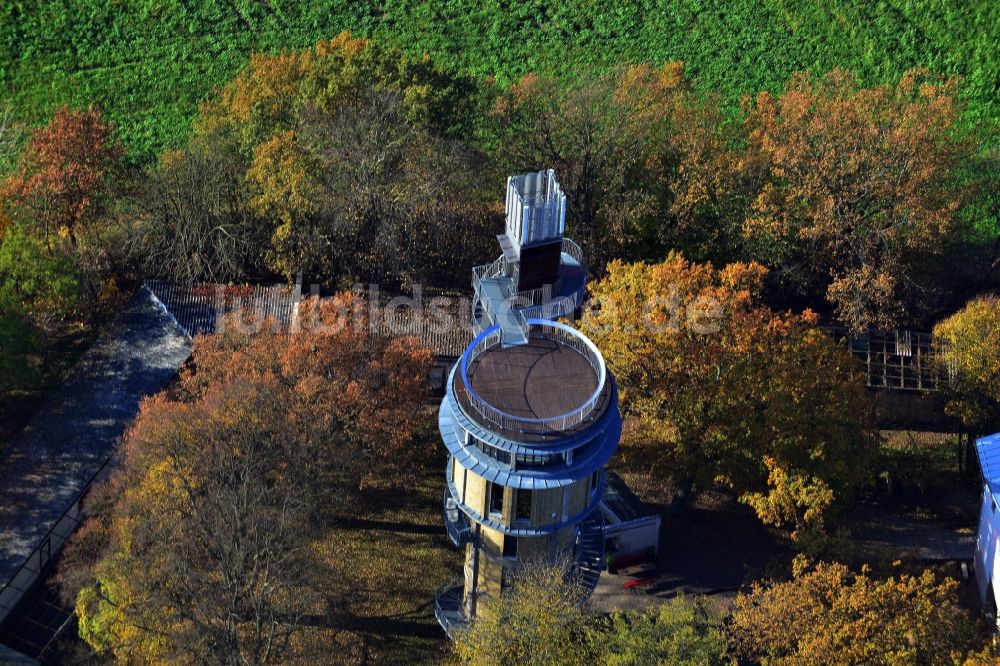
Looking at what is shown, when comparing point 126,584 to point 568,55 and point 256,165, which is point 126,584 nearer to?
point 256,165

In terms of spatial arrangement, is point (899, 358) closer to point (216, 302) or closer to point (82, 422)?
point (216, 302)

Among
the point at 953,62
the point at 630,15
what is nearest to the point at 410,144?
the point at 630,15

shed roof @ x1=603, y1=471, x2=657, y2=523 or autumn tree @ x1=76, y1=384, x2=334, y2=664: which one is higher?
autumn tree @ x1=76, y1=384, x2=334, y2=664

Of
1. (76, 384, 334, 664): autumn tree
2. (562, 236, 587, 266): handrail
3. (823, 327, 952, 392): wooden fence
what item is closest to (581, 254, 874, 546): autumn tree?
(562, 236, 587, 266): handrail

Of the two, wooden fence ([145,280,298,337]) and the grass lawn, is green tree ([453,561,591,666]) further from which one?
the grass lawn

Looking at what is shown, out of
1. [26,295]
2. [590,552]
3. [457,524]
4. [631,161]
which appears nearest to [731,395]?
[590,552]
